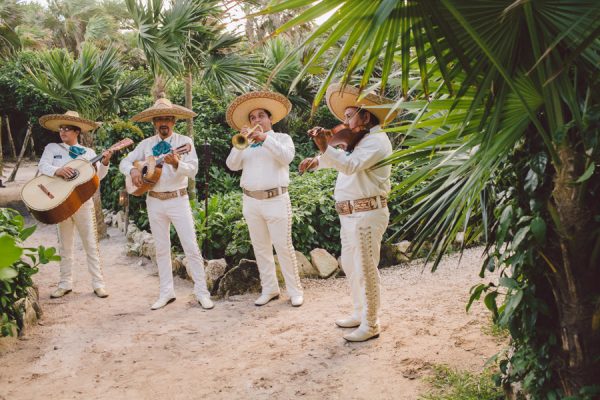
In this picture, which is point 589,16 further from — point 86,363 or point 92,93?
point 92,93

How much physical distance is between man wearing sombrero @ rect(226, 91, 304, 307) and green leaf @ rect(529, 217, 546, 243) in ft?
9.95

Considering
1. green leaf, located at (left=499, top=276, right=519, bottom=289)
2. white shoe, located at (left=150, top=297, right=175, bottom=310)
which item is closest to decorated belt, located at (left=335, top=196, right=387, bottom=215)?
green leaf, located at (left=499, top=276, right=519, bottom=289)

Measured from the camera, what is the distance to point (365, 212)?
383 centimetres

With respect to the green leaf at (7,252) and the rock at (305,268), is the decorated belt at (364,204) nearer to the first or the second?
the rock at (305,268)

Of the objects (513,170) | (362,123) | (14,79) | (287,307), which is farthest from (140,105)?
(513,170)

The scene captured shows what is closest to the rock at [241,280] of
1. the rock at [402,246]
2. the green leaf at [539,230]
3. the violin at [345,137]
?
the rock at [402,246]

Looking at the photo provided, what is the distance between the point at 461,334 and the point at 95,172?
4009 mm

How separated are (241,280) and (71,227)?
200cm

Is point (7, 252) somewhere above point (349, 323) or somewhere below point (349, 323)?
above

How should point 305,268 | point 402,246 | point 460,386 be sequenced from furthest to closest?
point 402,246 → point 305,268 → point 460,386

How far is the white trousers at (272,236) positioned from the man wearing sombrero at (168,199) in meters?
0.61

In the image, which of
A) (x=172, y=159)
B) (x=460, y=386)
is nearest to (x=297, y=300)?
(x=172, y=159)

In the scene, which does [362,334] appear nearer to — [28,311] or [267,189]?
[267,189]

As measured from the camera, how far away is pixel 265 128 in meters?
5.08
